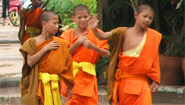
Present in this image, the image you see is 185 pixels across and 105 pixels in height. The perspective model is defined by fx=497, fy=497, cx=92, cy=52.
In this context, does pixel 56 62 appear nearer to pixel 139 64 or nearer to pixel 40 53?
pixel 40 53

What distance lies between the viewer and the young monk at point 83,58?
602 centimetres

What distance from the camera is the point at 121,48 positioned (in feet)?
18.7

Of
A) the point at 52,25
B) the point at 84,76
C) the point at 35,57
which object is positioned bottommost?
the point at 84,76

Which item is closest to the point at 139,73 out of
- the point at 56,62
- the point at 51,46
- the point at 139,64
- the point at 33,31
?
the point at 139,64

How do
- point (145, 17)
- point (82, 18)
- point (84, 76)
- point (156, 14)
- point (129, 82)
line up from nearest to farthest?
point (145, 17) → point (129, 82) → point (82, 18) → point (84, 76) → point (156, 14)

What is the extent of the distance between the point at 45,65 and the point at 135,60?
3.33 feet

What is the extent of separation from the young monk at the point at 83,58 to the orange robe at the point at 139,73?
0.43m

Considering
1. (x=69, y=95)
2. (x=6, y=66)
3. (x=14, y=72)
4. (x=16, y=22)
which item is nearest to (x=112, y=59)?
(x=69, y=95)

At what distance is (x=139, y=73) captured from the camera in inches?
221

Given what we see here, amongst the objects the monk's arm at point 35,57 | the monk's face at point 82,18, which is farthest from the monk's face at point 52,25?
the monk's face at point 82,18

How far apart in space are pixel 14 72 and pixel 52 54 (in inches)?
182

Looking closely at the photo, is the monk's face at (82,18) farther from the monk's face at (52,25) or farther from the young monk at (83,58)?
the monk's face at (52,25)

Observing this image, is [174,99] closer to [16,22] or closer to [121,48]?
[121,48]

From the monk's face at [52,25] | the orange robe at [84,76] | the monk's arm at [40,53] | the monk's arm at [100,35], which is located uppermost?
the monk's face at [52,25]
